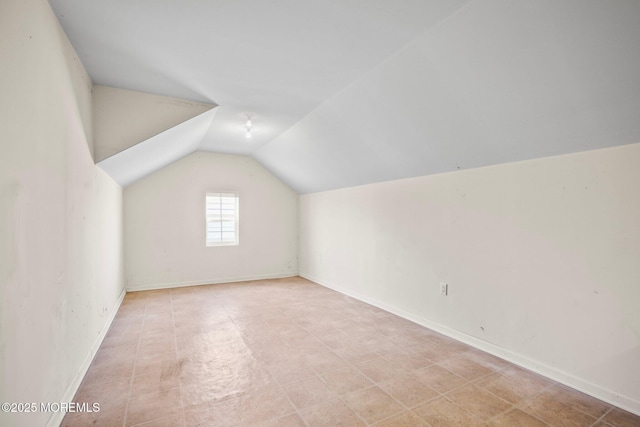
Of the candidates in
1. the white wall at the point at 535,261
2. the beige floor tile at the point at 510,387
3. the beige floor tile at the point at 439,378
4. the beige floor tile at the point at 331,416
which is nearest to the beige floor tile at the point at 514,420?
the beige floor tile at the point at 510,387

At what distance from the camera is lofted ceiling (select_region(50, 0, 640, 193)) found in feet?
5.81

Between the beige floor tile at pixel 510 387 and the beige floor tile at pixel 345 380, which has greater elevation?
the beige floor tile at pixel 345 380

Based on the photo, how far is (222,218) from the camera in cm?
608

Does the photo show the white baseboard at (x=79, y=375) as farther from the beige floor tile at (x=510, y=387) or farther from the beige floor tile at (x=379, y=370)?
the beige floor tile at (x=510, y=387)

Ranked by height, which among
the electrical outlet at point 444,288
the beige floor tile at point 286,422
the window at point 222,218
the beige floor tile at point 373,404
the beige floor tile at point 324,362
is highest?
the window at point 222,218

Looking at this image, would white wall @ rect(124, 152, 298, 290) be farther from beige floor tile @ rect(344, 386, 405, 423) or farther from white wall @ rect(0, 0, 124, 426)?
beige floor tile @ rect(344, 386, 405, 423)

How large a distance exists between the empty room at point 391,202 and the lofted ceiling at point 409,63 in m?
0.02

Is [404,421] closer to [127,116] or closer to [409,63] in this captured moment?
[409,63]

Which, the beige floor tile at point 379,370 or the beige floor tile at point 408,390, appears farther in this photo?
the beige floor tile at point 379,370

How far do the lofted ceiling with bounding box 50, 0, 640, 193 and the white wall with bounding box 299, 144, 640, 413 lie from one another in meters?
0.23

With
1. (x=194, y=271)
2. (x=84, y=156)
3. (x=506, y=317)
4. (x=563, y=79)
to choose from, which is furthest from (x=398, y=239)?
(x=194, y=271)

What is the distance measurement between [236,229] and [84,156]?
3.74 meters

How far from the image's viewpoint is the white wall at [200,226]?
5.32 metres

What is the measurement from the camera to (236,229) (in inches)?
243
